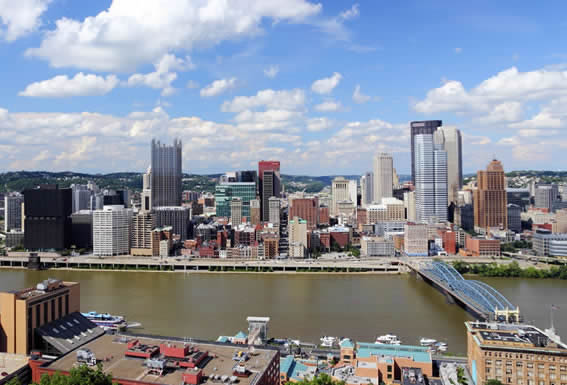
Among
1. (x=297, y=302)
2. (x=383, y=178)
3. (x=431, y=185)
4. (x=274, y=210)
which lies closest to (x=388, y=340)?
(x=297, y=302)

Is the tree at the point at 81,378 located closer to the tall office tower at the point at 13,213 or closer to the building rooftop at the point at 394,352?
the building rooftop at the point at 394,352

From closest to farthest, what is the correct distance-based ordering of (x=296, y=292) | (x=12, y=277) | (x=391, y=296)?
(x=391, y=296), (x=296, y=292), (x=12, y=277)

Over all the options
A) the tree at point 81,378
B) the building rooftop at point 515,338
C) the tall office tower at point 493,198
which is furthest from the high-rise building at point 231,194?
the tree at point 81,378

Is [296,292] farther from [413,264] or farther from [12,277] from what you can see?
[12,277]

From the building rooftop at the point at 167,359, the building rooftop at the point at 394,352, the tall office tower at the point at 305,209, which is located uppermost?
the tall office tower at the point at 305,209

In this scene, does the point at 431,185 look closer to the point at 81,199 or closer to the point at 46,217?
the point at 46,217

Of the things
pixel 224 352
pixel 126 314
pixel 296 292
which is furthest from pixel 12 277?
pixel 224 352
